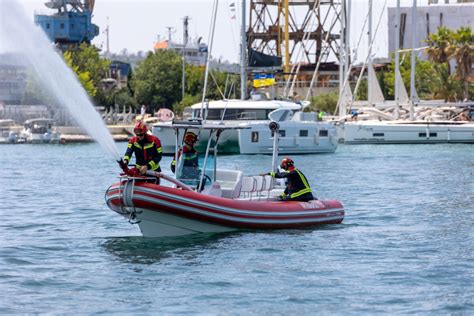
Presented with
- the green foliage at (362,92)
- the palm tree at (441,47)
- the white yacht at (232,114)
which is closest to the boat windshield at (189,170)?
the white yacht at (232,114)

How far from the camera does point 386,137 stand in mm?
75375

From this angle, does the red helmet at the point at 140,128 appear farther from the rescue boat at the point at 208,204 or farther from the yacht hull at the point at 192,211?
the yacht hull at the point at 192,211

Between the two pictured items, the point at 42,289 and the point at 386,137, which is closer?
the point at 42,289

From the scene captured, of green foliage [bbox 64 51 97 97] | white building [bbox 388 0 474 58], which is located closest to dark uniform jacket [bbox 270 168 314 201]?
green foliage [bbox 64 51 97 97]

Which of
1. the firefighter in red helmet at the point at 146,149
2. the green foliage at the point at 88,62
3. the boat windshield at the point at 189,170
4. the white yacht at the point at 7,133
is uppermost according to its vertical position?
the green foliage at the point at 88,62

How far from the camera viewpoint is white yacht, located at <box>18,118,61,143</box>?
302ft

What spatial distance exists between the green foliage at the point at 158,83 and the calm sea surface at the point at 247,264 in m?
74.0

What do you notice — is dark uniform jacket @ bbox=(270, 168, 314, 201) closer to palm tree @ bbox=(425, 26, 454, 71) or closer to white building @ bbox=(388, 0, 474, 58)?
palm tree @ bbox=(425, 26, 454, 71)

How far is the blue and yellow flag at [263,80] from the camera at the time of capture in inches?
2511

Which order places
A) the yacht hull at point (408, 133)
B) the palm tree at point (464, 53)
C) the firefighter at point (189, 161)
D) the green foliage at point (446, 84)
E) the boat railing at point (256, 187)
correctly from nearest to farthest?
the firefighter at point (189, 161) < the boat railing at point (256, 187) < the yacht hull at point (408, 133) < the palm tree at point (464, 53) < the green foliage at point (446, 84)

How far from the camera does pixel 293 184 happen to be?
2689cm

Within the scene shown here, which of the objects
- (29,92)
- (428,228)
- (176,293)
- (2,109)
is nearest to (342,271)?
(176,293)

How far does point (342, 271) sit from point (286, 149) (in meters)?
40.5

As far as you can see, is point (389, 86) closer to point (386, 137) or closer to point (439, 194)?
point (386, 137)
